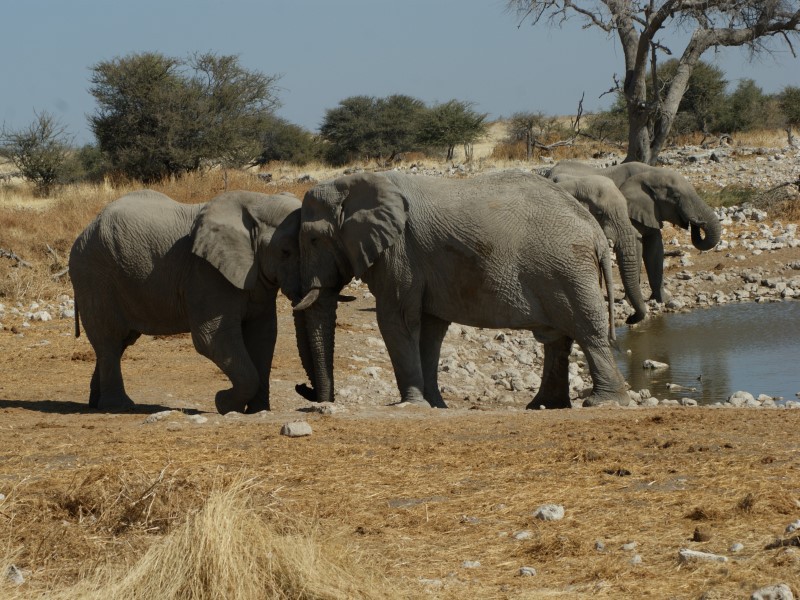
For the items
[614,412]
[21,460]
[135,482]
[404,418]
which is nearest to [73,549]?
[135,482]

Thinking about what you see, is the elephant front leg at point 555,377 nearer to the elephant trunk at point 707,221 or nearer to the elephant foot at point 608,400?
the elephant foot at point 608,400

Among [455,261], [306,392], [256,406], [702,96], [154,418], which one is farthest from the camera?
[702,96]

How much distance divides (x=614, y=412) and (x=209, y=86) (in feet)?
90.5

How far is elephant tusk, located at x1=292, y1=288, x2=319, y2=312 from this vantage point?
10.6 metres

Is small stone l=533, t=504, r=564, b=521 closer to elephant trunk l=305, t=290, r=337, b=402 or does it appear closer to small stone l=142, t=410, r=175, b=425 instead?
small stone l=142, t=410, r=175, b=425

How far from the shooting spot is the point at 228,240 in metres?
10.5

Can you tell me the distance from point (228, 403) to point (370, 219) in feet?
6.58

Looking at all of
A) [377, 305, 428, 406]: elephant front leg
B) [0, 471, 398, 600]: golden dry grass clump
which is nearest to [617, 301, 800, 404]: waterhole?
[377, 305, 428, 406]: elephant front leg

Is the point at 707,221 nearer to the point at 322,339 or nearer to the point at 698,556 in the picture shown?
the point at 322,339

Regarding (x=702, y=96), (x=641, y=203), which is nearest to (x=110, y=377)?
(x=641, y=203)

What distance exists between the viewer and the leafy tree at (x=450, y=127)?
157 feet

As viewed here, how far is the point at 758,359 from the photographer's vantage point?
15.1m

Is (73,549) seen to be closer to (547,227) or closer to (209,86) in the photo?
(547,227)

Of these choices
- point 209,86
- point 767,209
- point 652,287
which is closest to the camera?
point 652,287
